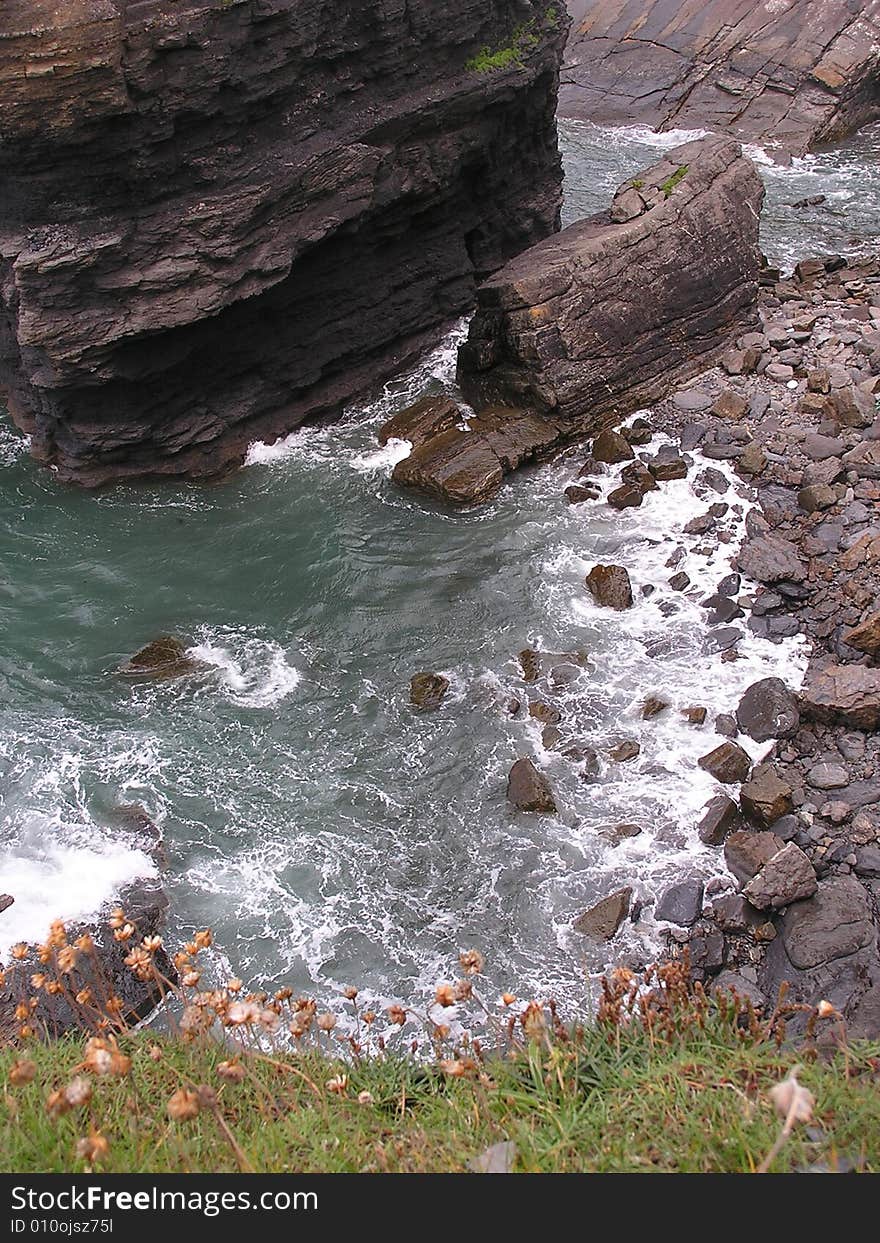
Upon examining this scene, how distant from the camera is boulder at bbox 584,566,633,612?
13703mm

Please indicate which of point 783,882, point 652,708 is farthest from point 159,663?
point 783,882

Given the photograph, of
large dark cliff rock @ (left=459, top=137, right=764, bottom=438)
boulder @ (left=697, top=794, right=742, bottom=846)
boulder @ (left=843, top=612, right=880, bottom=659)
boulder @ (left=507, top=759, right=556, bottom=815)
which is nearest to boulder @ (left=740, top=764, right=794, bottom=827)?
boulder @ (left=697, top=794, right=742, bottom=846)

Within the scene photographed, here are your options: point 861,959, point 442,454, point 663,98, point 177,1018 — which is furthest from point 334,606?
point 663,98

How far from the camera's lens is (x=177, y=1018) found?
9250 millimetres

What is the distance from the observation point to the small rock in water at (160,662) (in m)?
13.3

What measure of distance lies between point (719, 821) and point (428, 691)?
3835 mm

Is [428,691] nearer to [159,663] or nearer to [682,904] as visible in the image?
[159,663]

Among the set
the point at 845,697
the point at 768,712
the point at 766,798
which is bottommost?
the point at 766,798

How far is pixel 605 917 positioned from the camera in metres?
9.94

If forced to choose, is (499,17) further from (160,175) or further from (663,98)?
→ (663,98)

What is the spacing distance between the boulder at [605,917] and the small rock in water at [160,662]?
6135 mm

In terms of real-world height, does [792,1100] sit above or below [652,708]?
above

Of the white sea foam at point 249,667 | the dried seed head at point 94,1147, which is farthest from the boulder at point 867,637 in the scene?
the dried seed head at point 94,1147

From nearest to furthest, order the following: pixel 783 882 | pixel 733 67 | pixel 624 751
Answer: pixel 783 882, pixel 624 751, pixel 733 67
